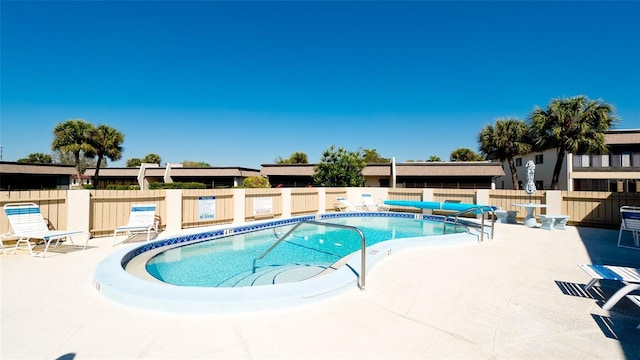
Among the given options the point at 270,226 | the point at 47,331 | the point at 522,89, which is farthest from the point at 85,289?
the point at 522,89

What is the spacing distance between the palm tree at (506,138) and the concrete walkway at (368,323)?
68.0 feet

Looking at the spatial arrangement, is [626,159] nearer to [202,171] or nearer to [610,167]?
[610,167]

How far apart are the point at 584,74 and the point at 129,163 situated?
65.9 metres

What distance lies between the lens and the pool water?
5637 millimetres

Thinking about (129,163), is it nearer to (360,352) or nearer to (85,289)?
(85,289)

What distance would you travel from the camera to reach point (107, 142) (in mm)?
25891

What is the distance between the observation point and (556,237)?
27.1 feet

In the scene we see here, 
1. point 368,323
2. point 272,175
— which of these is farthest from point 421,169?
point 368,323

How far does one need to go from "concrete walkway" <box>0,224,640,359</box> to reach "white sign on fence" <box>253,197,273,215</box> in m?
7.33

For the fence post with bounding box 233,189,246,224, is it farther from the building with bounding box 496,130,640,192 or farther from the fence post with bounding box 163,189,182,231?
the building with bounding box 496,130,640,192

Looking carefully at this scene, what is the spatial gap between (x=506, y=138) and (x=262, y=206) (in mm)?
20764

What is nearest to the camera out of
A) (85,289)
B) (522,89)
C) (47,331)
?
(47,331)

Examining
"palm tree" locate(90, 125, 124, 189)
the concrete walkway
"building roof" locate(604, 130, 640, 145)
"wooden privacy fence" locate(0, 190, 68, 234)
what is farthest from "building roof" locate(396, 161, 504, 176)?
"palm tree" locate(90, 125, 124, 189)

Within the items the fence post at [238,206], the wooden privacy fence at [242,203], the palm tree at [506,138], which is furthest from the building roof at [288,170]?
the palm tree at [506,138]
